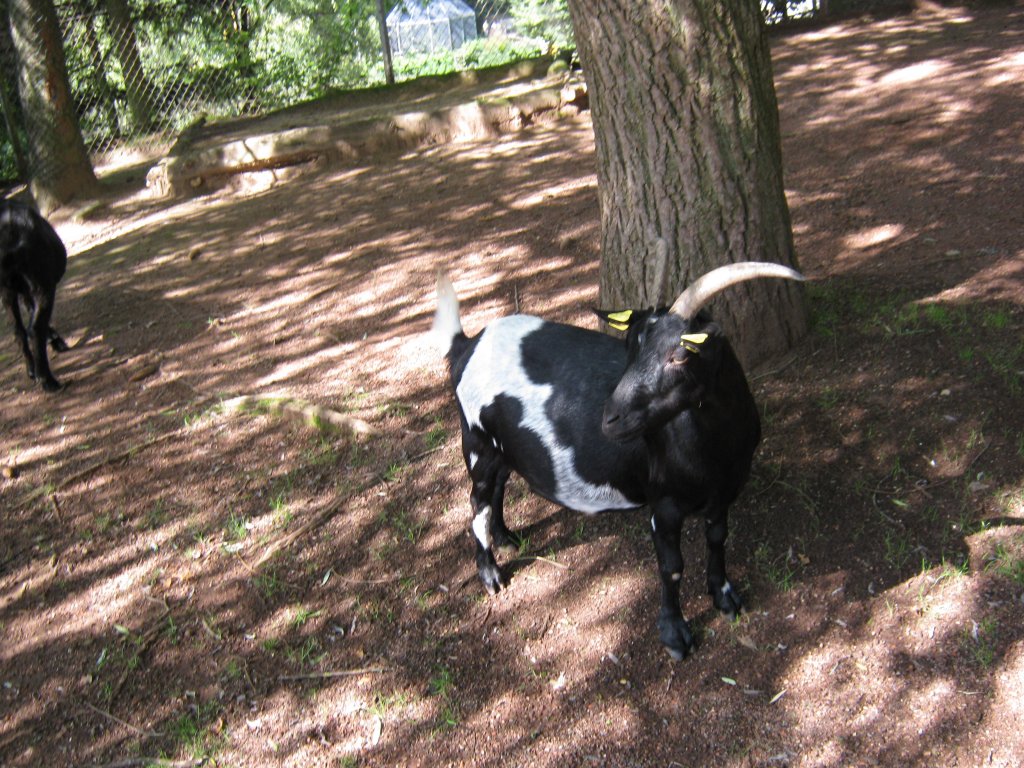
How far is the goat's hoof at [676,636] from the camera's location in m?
3.07

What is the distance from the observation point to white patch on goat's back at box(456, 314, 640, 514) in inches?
122

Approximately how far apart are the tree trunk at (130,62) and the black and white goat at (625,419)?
9.95 m

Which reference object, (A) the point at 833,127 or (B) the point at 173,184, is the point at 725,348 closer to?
(A) the point at 833,127

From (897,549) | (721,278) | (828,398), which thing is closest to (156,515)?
(721,278)

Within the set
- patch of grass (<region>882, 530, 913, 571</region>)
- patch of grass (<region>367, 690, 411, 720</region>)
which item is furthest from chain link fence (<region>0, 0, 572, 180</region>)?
patch of grass (<region>882, 530, 913, 571</region>)

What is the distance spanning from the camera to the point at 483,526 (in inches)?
137

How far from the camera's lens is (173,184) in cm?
983

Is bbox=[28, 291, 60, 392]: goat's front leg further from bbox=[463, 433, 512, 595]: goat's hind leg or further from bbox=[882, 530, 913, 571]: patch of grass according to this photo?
bbox=[882, 530, 913, 571]: patch of grass

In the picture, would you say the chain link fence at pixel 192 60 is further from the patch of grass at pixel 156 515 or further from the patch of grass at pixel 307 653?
the patch of grass at pixel 307 653

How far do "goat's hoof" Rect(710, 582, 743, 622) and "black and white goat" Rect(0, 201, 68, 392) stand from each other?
15.3 feet

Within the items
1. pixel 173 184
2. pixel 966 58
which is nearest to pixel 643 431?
pixel 966 58

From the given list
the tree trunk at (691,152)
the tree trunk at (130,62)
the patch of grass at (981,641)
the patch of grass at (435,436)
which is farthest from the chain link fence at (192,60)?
the patch of grass at (981,641)

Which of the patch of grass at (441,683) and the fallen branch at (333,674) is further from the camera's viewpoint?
the fallen branch at (333,674)

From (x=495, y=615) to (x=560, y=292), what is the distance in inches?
98.1
